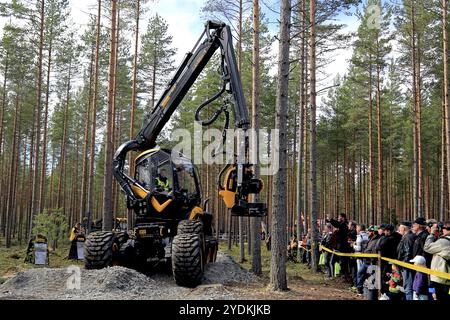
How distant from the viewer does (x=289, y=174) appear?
3722cm

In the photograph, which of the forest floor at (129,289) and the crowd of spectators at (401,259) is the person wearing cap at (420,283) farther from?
the forest floor at (129,289)

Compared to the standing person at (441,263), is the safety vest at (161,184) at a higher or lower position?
higher

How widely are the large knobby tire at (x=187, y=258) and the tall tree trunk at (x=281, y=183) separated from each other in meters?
1.62

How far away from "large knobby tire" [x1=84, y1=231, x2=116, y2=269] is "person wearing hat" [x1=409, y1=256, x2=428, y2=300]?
6436mm

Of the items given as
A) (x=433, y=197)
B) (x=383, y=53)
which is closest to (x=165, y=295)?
(x=383, y=53)

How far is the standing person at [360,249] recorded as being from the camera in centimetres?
989

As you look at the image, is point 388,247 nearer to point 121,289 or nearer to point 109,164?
point 121,289

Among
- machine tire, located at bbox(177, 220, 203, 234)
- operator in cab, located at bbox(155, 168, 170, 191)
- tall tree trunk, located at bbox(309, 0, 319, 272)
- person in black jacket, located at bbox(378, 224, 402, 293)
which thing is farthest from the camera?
tall tree trunk, located at bbox(309, 0, 319, 272)

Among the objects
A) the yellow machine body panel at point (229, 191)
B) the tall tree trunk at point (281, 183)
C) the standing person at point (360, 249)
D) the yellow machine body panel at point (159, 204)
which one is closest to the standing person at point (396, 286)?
the standing person at point (360, 249)

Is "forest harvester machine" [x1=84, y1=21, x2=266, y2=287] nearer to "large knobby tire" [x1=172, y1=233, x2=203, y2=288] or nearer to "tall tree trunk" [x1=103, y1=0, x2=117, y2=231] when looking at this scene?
"large knobby tire" [x1=172, y1=233, x2=203, y2=288]

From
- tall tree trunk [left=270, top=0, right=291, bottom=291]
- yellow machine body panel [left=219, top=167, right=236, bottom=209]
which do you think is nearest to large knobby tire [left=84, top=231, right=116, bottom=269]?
yellow machine body panel [left=219, top=167, right=236, bottom=209]

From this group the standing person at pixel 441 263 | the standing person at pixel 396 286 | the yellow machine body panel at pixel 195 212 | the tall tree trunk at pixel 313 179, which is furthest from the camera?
the tall tree trunk at pixel 313 179

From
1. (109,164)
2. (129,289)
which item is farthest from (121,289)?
(109,164)

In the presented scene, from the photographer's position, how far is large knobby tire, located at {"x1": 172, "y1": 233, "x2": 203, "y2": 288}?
8883mm
